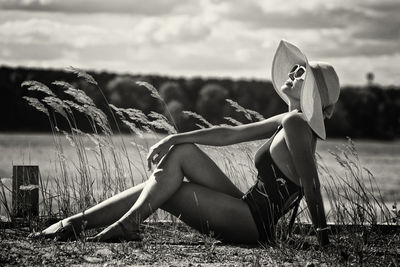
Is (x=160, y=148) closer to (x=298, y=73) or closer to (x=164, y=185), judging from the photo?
(x=164, y=185)

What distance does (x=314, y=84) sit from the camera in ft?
13.2

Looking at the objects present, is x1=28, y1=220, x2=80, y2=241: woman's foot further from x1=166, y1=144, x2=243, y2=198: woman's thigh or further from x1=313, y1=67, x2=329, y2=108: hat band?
x1=313, y1=67, x2=329, y2=108: hat band

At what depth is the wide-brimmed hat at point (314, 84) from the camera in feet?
13.1

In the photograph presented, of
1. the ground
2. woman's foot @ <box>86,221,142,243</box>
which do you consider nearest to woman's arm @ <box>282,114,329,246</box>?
the ground

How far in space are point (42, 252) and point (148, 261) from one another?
56 cm

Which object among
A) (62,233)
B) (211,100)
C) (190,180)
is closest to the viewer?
(62,233)

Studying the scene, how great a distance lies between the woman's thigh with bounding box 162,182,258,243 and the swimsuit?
0.17ft

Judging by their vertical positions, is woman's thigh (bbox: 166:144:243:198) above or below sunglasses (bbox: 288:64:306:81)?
below

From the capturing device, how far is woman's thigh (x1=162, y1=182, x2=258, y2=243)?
4164 mm

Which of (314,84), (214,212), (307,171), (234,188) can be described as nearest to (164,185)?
(214,212)

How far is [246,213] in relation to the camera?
416cm

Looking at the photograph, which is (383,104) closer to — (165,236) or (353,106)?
(353,106)

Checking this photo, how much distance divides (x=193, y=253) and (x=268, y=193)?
53 cm

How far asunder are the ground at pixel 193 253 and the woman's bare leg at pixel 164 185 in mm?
89
